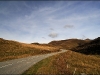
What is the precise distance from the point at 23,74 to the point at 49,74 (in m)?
3.02

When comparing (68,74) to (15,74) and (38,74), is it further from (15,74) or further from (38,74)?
(15,74)

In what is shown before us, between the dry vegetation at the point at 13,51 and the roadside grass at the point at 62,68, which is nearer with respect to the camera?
the roadside grass at the point at 62,68

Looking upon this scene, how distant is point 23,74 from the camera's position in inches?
592

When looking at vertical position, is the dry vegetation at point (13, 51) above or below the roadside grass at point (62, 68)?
above

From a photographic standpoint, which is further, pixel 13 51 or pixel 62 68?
pixel 13 51

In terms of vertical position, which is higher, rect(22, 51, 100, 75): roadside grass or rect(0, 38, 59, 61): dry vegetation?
rect(0, 38, 59, 61): dry vegetation

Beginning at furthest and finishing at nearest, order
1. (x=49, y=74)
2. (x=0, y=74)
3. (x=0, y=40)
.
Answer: (x=0, y=40) → (x=49, y=74) → (x=0, y=74)

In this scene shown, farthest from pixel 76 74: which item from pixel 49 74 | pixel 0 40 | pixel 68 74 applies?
pixel 0 40

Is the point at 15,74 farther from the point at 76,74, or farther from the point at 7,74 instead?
the point at 76,74

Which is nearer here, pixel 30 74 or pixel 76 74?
pixel 30 74

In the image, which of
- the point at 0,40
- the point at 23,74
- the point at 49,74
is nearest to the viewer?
the point at 23,74

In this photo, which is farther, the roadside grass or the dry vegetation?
the dry vegetation

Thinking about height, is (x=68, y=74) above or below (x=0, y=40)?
below

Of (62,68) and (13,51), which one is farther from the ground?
(13,51)
